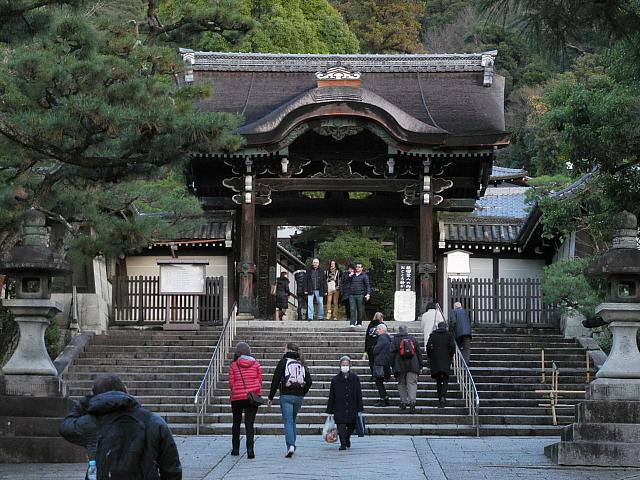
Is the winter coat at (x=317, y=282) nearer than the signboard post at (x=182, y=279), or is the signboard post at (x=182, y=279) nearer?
the signboard post at (x=182, y=279)

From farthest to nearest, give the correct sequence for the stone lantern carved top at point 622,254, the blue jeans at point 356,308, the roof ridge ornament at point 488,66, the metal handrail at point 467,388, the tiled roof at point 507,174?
the tiled roof at point 507,174 → the roof ridge ornament at point 488,66 → the blue jeans at point 356,308 → the metal handrail at point 467,388 → the stone lantern carved top at point 622,254

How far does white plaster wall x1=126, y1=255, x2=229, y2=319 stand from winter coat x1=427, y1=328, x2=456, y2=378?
10.5 m

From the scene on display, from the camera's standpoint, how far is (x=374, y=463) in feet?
47.4

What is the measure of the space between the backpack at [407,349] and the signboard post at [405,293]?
6.82 meters

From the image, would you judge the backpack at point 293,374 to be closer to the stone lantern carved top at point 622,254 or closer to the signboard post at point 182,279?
the stone lantern carved top at point 622,254

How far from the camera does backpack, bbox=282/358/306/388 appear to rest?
50.4 feet

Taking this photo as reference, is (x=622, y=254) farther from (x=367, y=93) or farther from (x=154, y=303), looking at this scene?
(x=154, y=303)

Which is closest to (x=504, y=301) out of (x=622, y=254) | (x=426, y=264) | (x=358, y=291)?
(x=426, y=264)

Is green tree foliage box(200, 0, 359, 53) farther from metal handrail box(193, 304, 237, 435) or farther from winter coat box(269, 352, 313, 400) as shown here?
winter coat box(269, 352, 313, 400)

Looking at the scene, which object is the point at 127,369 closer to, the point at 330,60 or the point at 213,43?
the point at 330,60

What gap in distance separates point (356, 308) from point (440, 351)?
17.2 ft

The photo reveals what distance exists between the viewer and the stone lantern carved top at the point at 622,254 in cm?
1463

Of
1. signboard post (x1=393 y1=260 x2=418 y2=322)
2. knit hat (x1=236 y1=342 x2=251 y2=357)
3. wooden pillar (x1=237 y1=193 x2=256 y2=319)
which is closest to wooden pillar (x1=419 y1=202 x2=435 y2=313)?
signboard post (x1=393 y1=260 x2=418 y2=322)

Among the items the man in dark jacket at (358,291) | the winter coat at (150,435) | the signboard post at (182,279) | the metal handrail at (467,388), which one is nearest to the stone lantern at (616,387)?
the metal handrail at (467,388)
